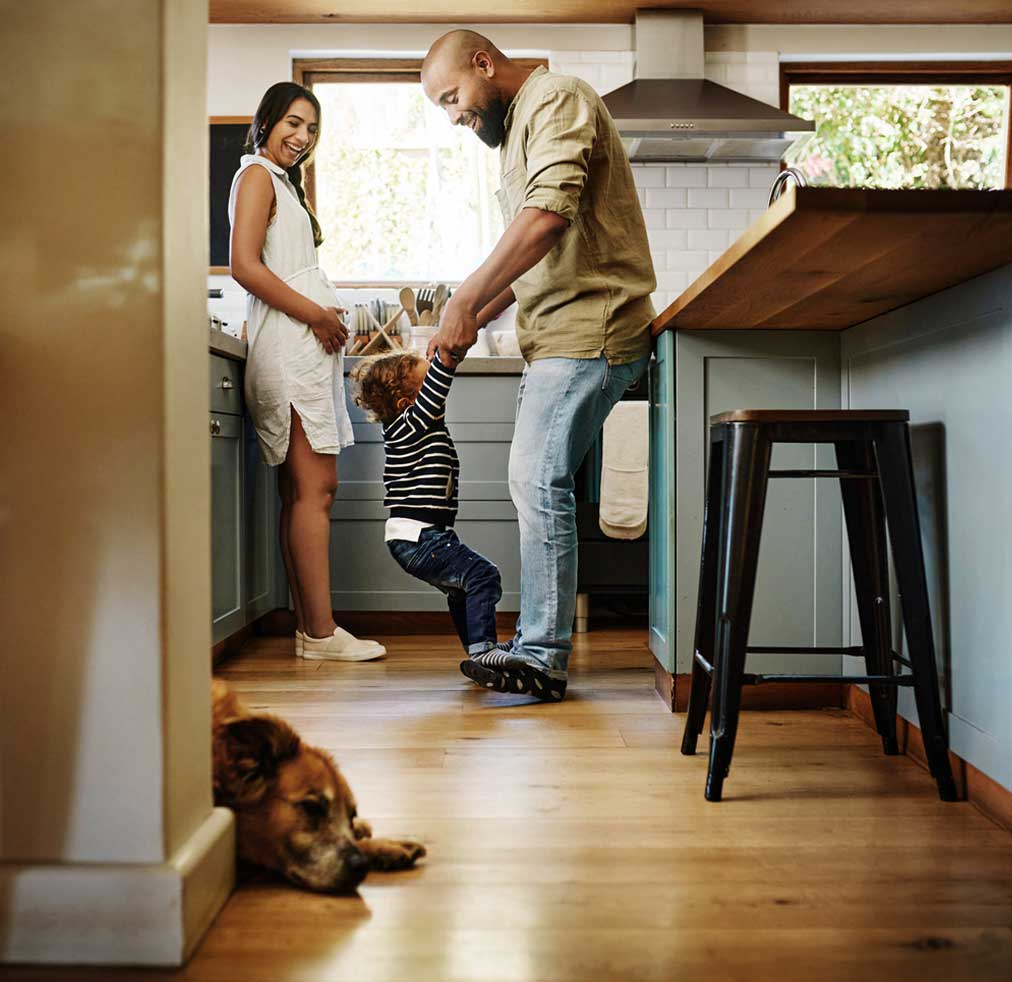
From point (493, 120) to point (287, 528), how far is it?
128cm

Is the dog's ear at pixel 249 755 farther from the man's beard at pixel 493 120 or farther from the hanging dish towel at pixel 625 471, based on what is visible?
the hanging dish towel at pixel 625 471

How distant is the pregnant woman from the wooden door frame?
234 centimetres

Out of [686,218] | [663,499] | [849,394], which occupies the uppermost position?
[686,218]

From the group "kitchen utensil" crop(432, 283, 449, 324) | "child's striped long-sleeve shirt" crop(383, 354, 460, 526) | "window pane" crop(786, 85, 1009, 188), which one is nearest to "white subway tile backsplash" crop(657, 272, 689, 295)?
"window pane" crop(786, 85, 1009, 188)

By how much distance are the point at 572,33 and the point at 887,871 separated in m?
3.73

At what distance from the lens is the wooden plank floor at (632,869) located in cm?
109

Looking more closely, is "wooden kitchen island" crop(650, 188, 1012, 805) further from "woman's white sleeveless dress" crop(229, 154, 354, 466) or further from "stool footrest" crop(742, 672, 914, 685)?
"woman's white sleeveless dress" crop(229, 154, 354, 466)

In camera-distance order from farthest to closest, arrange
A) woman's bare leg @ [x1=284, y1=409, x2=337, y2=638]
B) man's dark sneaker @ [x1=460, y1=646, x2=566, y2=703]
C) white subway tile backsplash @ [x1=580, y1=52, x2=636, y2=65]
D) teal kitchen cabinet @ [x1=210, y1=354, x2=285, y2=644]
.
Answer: white subway tile backsplash @ [x1=580, y1=52, x2=636, y2=65]
woman's bare leg @ [x1=284, y1=409, x2=337, y2=638]
teal kitchen cabinet @ [x1=210, y1=354, x2=285, y2=644]
man's dark sneaker @ [x1=460, y1=646, x2=566, y2=703]

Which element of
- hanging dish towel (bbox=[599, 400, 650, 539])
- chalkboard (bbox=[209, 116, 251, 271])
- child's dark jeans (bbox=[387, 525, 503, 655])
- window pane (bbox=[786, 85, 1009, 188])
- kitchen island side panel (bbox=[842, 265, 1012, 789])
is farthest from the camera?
window pane (bbox=[786, 85, 1009, 188])

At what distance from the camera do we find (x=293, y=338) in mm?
2863

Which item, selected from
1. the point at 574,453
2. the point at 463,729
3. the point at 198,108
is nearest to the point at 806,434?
the point at 574,453

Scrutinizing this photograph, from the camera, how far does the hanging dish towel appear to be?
330 centimetres

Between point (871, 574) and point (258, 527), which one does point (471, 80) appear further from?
point (258, 527)

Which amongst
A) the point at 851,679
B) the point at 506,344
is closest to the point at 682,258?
the point at 506,344
